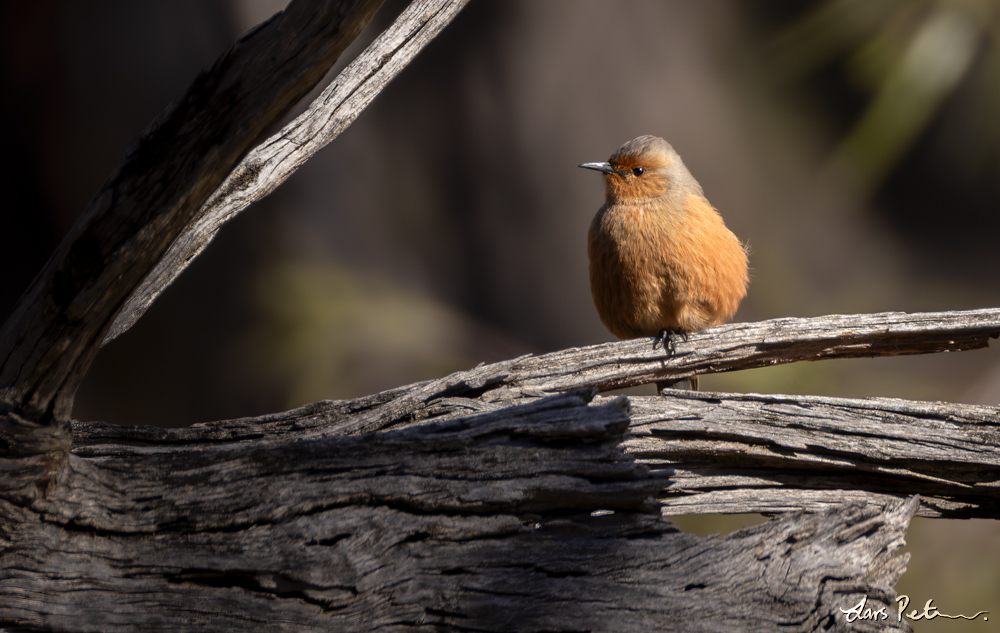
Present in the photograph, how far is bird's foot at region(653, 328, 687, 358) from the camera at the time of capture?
3.05m

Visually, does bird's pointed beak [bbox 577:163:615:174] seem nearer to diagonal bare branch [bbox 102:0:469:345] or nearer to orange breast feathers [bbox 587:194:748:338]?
orange breast feathers [bbox 587:194:748:338]

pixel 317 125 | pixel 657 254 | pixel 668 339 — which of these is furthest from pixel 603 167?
pixel 317 125

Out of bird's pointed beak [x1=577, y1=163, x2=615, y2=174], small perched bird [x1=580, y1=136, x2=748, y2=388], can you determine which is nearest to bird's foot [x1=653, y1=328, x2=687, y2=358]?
small perched bird [x1=580, y1=136, x2=748, y2=388]

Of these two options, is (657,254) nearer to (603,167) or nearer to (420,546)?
(603,167)

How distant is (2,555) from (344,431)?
3.73 ft

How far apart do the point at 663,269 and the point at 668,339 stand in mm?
430

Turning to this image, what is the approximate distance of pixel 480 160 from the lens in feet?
20.7

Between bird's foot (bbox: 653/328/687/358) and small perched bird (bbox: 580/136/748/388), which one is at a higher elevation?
small perched bird (bbox: 580/136/748/388)

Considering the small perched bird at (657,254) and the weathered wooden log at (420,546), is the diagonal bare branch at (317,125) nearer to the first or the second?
the small perched bird at (657,254)

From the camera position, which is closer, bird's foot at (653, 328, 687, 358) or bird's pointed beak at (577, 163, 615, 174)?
bird's foot at (653, 328, 687, 358)

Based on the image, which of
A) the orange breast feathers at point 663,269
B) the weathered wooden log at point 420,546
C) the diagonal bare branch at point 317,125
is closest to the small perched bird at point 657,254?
the orange breast feathers at point 663,269

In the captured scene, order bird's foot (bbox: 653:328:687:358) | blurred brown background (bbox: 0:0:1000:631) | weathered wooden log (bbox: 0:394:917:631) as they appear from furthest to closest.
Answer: blurred brown background (bbox: 0:0:1000:631)
bird's foot (bbox: 653:328:687:358)
weathered wooden log (bbox: 0:394:917:631)

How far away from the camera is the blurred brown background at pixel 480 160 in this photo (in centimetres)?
564

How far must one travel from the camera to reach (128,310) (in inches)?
123
